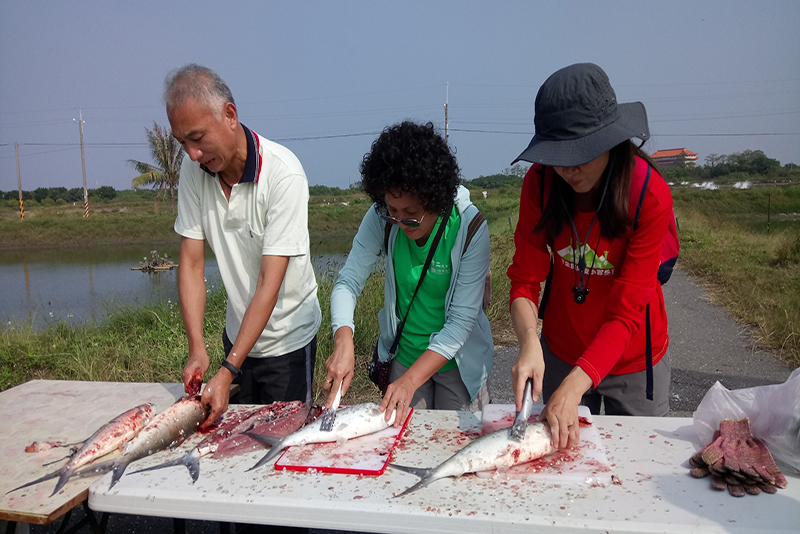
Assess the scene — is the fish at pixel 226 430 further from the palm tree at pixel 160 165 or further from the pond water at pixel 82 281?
the palm tree at pixel 160 165

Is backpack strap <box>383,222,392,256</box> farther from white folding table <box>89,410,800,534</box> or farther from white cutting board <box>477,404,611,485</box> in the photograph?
white cutting board <box>477,404,611,485</box>

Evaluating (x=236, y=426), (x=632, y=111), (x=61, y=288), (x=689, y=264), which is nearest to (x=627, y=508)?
(x=632, y=111)

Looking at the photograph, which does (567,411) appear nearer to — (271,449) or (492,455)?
(492,455)

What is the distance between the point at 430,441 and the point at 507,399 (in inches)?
133

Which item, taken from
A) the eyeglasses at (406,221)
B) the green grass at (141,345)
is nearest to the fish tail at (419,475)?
the eyeglasses at (406,221)

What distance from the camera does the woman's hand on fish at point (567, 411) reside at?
6.15ft

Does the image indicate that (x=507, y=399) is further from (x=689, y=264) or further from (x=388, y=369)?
(x=689, y=264)

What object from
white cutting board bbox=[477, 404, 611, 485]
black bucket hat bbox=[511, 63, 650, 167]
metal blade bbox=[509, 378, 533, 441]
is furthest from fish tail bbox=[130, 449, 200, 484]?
black bucket hat bbox=[511, 63, 650, 167]

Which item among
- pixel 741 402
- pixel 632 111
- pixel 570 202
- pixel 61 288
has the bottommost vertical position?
pixel 61 288

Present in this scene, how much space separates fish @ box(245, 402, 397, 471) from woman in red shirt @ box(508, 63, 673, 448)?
0.57 m

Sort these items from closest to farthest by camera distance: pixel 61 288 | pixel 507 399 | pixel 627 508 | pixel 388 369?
1. pixel 627 508
2. pixel 388 369
3. pixel 507 399
4. pixel 61 288

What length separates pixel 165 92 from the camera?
2.32 metres

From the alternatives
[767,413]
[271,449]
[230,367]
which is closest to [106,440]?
Answer: [230,367]

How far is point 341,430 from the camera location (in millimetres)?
2057
